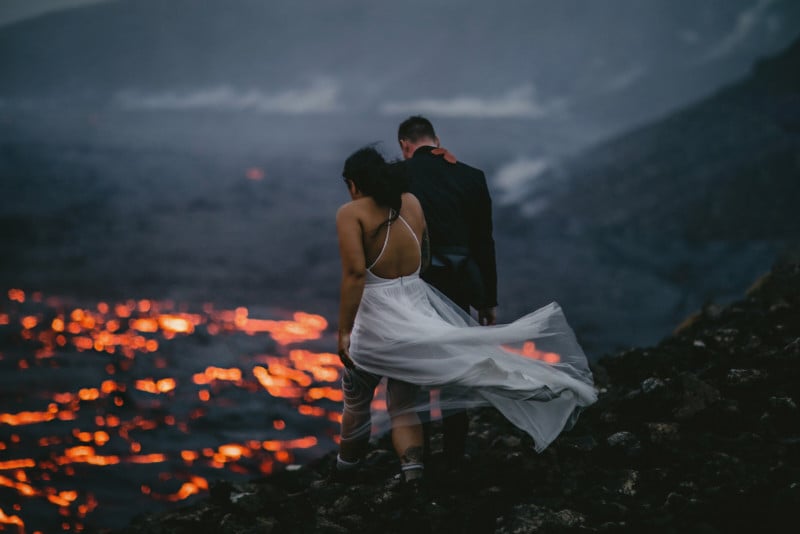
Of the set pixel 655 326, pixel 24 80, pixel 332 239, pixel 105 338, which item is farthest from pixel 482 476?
pixel 24 80

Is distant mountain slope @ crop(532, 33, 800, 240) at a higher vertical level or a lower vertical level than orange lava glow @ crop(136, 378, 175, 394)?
higher

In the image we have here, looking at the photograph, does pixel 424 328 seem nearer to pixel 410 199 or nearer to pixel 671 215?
pixel 410 199

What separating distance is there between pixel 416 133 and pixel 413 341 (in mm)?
1520

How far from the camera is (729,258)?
26750mm

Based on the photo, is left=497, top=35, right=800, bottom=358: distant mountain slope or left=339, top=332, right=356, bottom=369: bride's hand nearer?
left=339, top=332, right=356, bottom=369: bride's hand

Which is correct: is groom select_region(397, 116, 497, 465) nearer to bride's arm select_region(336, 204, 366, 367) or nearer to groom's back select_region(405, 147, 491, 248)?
groom's back select_region(405, 147, 491, 248)

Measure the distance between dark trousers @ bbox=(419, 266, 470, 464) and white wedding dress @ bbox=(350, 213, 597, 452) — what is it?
0.87 feet

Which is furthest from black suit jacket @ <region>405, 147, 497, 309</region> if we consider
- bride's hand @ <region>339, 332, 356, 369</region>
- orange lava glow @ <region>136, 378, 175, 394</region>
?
orange lava glow @ <region>136, 378, 175, 394</region>

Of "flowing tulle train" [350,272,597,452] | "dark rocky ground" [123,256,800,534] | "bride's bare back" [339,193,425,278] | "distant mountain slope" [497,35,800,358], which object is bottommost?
"dark rocky ground" [123,256,800,534]

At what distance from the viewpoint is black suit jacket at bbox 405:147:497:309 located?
4754mm

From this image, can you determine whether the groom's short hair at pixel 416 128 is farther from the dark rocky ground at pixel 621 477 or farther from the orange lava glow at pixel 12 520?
the orange lava glow at pixel 12 520

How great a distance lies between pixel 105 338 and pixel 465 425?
14071 mm

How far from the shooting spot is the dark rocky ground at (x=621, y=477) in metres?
4.08

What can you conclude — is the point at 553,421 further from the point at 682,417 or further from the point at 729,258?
the point at 729,258
